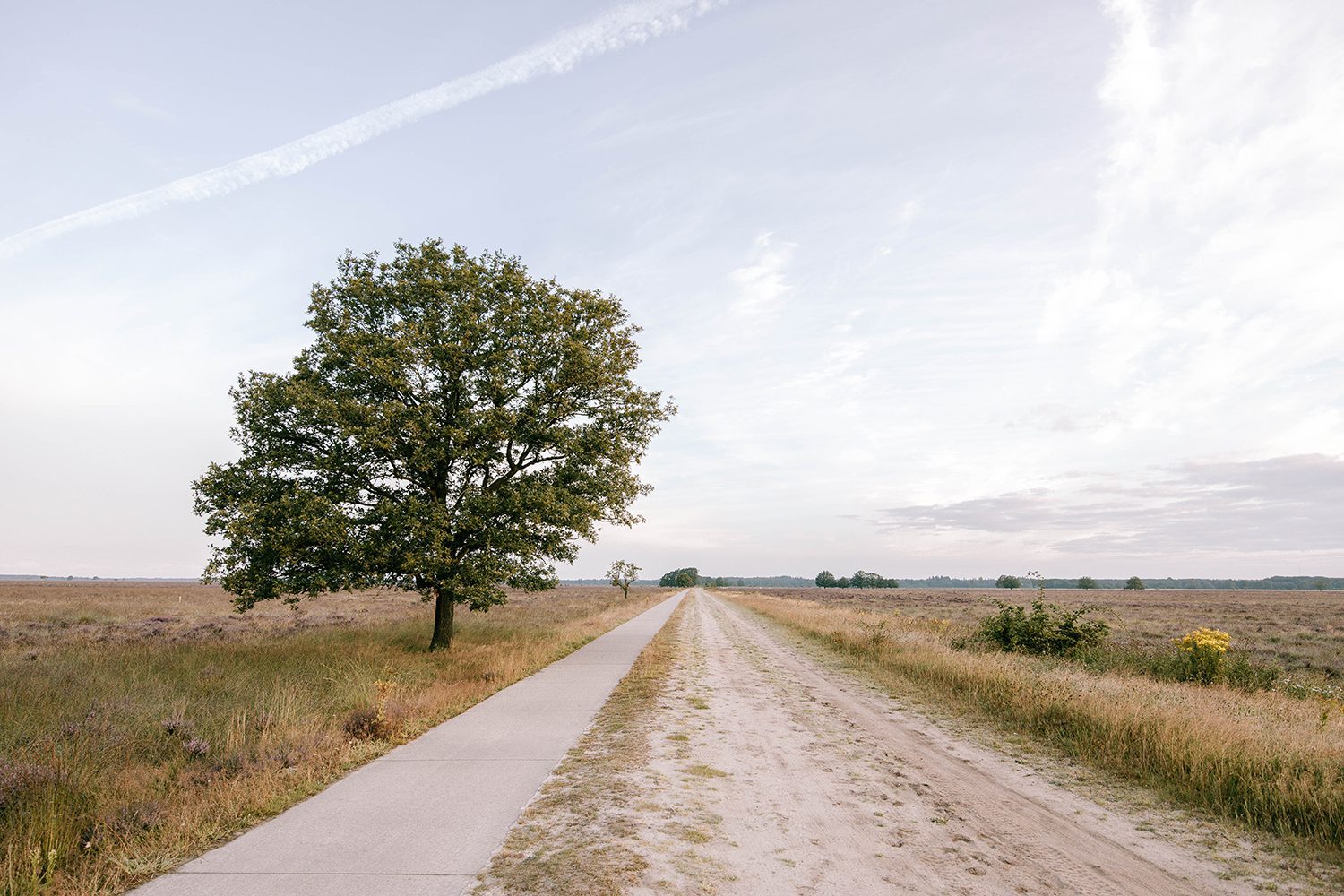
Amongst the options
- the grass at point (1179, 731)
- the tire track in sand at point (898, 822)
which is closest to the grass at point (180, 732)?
the tire track in sand at point (898, 822)

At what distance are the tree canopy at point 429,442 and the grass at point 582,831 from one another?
844cm

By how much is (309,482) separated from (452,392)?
13.2 feet

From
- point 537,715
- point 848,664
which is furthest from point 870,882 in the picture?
point 848,664

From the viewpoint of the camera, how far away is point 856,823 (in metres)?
5.86

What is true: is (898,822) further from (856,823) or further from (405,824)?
(405,824)

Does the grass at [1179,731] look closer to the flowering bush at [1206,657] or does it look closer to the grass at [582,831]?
the flowering bush at [1206,657]

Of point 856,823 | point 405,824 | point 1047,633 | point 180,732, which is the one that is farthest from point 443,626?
point 1047,633

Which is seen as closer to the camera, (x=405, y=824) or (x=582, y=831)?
(x=582, y=831)

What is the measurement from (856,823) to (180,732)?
8.06m

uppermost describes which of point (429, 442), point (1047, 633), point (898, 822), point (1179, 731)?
point (429, 442)

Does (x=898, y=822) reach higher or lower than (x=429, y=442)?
lower

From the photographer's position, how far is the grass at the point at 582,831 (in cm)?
445

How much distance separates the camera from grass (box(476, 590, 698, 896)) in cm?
445

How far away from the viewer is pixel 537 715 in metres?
10.0
